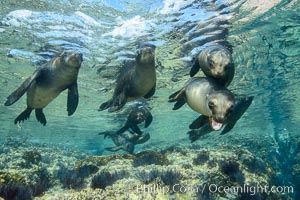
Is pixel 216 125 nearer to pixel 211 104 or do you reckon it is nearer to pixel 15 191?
pixel 211 104

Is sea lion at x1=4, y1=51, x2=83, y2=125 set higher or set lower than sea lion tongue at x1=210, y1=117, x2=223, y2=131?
higher

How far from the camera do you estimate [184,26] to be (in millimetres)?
11562

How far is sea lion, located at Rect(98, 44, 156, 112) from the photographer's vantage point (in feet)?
20.4

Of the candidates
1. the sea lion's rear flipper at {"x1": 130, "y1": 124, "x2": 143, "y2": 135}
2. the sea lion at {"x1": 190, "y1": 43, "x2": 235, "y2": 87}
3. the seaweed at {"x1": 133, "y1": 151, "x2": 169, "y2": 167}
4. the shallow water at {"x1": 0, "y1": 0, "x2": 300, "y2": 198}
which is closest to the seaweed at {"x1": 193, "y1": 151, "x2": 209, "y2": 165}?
the seaweed at {"x1": 133, "y1": 151, "x2": 169, "y2": 167}

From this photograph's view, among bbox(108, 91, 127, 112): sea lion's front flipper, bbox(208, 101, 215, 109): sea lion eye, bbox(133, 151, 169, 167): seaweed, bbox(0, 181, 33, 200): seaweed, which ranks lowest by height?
bbox(133, 151, 169, 167): seaweed

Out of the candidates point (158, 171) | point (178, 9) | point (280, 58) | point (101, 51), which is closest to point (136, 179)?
point (158, 171)

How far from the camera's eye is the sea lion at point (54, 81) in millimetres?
6994

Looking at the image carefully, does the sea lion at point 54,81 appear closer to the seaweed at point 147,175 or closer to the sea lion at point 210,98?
the seaweed at point 147,175

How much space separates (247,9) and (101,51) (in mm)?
7137

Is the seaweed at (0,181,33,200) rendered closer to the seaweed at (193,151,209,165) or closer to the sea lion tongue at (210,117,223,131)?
the sea lion tongue at (210,117,223,131)

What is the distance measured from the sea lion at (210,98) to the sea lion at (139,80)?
0.87 meters

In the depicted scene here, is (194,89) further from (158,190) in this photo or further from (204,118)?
(158,190)

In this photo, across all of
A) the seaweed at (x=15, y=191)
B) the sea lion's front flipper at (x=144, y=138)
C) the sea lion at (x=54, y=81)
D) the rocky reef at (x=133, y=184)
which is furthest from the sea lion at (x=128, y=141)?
the seaweed at (x=15, y=191)

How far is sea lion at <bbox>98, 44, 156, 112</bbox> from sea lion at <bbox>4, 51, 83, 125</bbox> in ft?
A: 4.29
